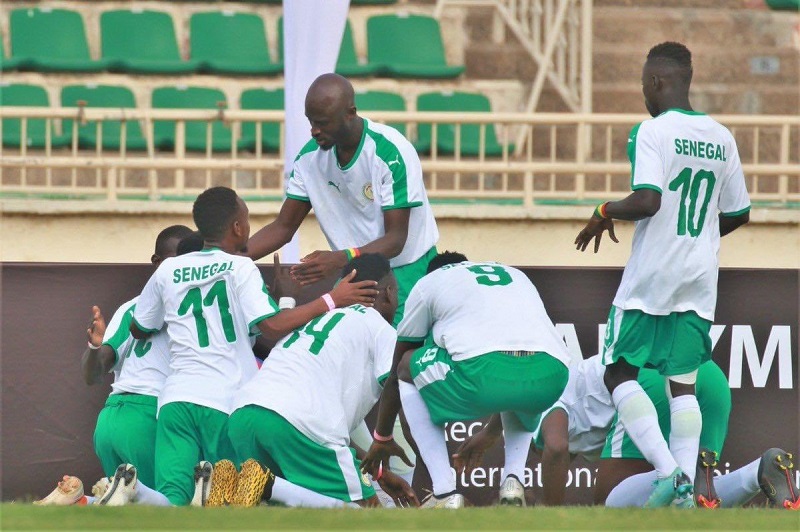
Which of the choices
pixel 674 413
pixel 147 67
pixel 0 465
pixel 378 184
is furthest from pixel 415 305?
pixel 147 67

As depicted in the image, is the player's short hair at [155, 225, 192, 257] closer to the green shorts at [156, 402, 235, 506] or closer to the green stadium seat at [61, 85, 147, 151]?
the green shorts at [156, 402, 235, 506]

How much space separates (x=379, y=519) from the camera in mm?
5785

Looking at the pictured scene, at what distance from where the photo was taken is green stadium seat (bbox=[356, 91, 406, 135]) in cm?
1571

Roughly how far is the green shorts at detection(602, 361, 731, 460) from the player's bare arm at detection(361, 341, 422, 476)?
109cm

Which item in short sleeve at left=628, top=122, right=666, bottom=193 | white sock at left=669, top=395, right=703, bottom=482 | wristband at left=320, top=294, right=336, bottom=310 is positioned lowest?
white sock at left=669, top=395, right=703, bottom=482

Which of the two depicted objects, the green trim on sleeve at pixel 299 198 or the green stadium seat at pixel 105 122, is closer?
the green trim on sleeve at pixel 299 198

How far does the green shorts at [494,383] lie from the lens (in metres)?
7.02

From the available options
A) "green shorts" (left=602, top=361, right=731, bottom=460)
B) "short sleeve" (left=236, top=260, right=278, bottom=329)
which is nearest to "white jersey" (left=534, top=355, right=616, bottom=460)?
"green shorts" (left=602, top=361, right=731, bottom=460)

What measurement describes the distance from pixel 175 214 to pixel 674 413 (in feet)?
22.3

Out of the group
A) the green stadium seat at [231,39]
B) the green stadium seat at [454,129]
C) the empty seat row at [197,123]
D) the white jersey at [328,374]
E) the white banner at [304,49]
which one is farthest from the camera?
the green stadium seat at [231,39]

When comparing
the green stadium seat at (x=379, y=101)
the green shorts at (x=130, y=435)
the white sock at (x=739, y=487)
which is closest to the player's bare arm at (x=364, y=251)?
the green shorts at (x=130, y=435)

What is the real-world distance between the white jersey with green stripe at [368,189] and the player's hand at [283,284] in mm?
327

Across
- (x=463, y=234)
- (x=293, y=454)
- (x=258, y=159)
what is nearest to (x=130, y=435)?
(x=293, y=454)

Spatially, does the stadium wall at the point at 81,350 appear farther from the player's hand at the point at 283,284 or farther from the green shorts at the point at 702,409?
the green shorts at the point at 702,409
